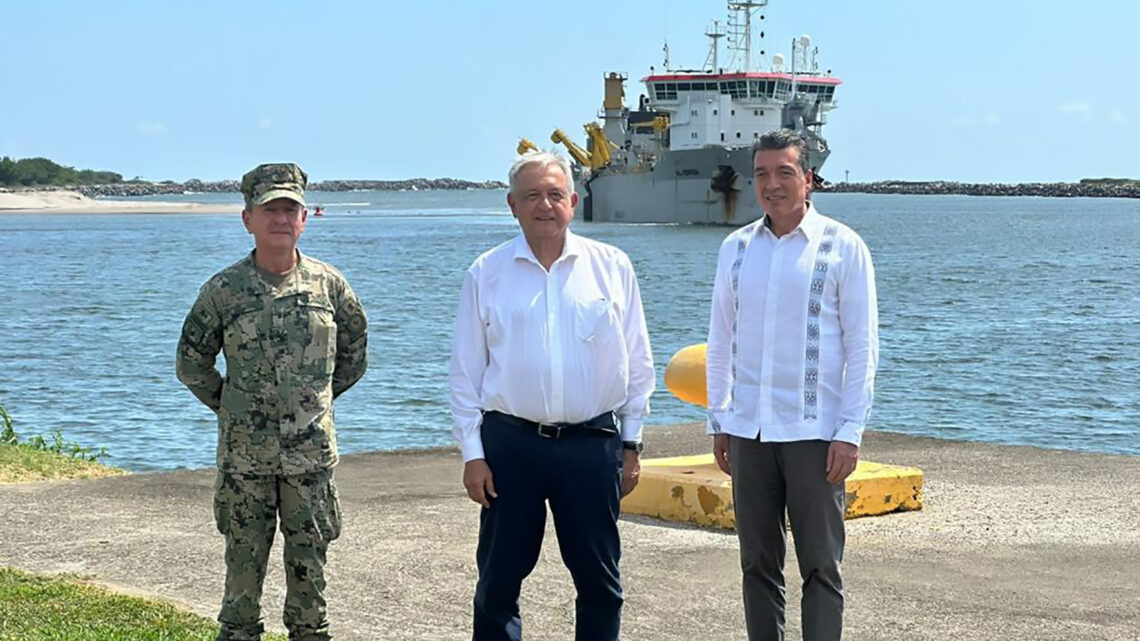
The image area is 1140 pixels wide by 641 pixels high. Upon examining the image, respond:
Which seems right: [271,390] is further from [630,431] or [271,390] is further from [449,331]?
[449,331]

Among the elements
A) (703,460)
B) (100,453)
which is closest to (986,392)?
(100,453)

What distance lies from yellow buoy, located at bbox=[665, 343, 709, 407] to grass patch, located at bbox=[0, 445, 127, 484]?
12.5 feet

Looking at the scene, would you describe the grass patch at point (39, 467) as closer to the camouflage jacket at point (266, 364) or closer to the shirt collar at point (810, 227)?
the camouflage jacket at point (266, 364)

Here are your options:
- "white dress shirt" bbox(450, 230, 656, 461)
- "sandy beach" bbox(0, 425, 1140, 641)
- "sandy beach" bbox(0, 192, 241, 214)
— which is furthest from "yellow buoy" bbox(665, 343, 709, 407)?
"sandy beach" bbox(0, 192, 241, 214)

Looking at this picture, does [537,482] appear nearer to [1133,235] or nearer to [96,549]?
[96,549]

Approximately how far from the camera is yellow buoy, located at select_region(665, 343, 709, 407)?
29.6 ft

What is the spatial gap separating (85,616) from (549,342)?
2.43 m

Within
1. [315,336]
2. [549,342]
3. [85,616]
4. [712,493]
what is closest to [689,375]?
[712,493]

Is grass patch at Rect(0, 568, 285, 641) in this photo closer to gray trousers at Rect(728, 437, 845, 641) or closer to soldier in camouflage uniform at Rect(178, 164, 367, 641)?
soldier in camouflage uniform at Rect(178, 164, 367, 641)

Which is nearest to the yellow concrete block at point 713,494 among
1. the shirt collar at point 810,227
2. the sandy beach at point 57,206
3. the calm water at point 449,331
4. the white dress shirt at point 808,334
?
the white dress shirt at point 808,334

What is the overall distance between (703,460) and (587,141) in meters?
87.7

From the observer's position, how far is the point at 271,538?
546 cm

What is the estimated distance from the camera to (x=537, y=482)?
16.6ft

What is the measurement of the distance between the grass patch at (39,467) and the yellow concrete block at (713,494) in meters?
3.85
